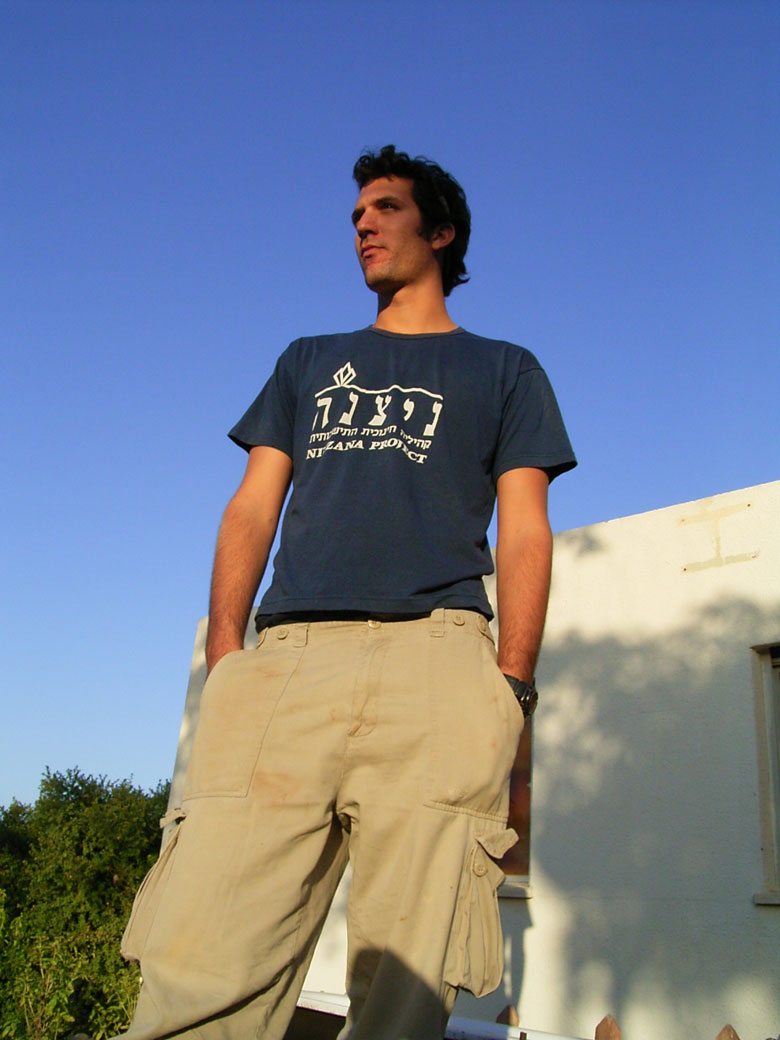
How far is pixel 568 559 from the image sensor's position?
7297 millimetres

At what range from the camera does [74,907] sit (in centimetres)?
1010

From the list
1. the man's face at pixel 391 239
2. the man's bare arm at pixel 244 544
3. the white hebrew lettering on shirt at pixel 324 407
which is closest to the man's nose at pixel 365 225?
the man's face at pixel 391 239

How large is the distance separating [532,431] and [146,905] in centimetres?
125

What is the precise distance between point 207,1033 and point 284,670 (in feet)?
2.06

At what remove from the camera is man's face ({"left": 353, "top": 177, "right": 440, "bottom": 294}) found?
2549mm

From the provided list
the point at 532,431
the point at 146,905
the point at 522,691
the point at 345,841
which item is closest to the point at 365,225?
the point at 532,431

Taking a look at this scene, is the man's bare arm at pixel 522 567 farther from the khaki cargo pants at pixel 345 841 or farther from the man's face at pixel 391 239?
the man's face at pixel 391 239

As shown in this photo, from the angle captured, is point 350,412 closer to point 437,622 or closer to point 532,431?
point 532,431

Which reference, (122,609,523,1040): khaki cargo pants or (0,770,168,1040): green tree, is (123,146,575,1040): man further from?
(0,770,168,1040): green tree

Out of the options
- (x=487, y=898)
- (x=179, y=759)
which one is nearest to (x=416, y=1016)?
(x=487, y=898)

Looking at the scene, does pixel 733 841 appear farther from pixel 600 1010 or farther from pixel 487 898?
pixel 487 898

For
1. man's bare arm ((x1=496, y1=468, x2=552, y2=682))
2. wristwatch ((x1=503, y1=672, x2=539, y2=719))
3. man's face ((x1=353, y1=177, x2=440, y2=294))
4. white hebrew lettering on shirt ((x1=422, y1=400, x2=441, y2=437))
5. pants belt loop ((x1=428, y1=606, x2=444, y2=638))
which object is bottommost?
wristwatch ((x1=503, y1=672, x2=539, y2=719))

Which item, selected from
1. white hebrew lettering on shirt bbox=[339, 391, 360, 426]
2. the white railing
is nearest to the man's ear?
white hebrew lettering on shirt bbox=[339, 391, 360, 426]

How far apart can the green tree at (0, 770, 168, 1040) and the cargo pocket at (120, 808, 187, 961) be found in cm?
791
